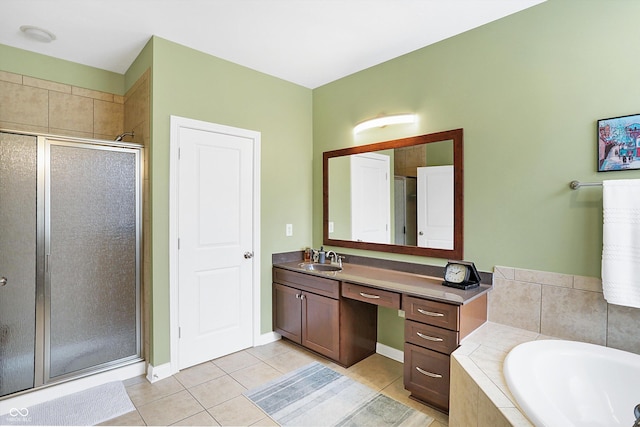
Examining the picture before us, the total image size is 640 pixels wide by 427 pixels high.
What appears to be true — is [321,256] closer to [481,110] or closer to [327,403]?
[327,403]

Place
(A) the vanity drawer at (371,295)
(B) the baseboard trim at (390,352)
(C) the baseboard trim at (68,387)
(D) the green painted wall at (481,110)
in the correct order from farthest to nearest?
(B) the baseboard trim at (390,352), (A) the vanity drawer at (371,295), (C) the baseboard trim at (68,387), (D) the green painted wall at (481,110)

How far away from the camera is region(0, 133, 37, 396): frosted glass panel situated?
217 cm

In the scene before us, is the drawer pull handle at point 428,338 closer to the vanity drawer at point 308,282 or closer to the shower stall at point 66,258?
the vanity drawer at point 308,282

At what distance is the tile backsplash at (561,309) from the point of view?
1.86 meters

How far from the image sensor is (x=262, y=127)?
325 cm

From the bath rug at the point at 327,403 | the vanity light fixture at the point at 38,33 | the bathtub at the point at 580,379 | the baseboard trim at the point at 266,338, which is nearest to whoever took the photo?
the bathtub at the point at 580,379

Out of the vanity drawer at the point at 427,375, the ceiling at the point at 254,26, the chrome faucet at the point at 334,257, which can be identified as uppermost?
the ceiling at the point at 254,26

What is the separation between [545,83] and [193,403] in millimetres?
3155

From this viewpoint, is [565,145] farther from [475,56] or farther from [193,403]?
[193,403]

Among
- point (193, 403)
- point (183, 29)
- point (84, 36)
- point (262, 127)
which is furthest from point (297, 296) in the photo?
point (84, 36)

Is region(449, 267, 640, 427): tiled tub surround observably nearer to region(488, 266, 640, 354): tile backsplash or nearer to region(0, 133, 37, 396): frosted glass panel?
region(488, 266, 640, 354): tile backsplash

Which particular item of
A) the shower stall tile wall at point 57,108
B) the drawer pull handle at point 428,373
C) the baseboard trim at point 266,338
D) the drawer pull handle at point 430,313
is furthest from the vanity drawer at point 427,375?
the shower stall tile wall at point 57,108

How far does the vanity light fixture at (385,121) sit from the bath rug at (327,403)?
2.15m

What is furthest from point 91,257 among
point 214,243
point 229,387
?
point 229,387
